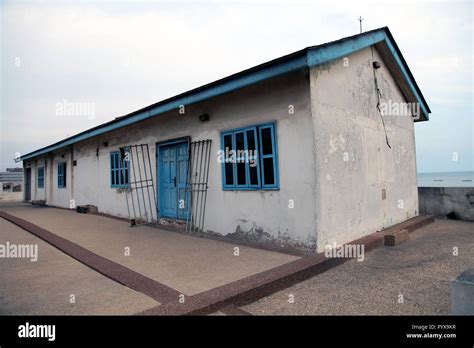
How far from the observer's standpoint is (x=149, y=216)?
8.42m

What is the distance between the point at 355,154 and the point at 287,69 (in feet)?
8.07

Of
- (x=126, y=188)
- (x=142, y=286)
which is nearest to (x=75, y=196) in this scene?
(x=126, y=188)

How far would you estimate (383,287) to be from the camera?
3.67 metres

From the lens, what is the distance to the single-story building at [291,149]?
4.95 meters

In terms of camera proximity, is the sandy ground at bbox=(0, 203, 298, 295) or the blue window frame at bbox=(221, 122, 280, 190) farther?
the blue window frame at bbox=(221, 122, 280, 190)

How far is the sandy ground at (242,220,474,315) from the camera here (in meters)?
3.08

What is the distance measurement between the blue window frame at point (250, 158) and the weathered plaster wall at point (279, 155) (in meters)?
0.12

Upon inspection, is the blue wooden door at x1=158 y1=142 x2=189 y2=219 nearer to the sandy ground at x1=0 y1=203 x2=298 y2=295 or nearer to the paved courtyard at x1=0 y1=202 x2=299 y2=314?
the sandy ground at x1=0 y1=203 x2=298 y2=295

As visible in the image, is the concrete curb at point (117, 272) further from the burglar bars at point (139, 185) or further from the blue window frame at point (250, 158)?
the blue window frame at point (250, 158)

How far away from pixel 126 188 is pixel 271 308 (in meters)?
7.49

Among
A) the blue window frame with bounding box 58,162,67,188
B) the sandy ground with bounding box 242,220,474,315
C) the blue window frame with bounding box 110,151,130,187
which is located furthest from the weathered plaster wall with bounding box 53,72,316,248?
the blue window frame with bounding box 58,162,67,188

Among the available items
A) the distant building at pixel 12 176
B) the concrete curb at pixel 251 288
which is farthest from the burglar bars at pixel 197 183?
the distant building at pixel 12 176

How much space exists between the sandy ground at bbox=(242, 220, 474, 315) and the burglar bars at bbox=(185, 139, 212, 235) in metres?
3.30

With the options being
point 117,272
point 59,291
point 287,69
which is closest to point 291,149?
point 287,69
